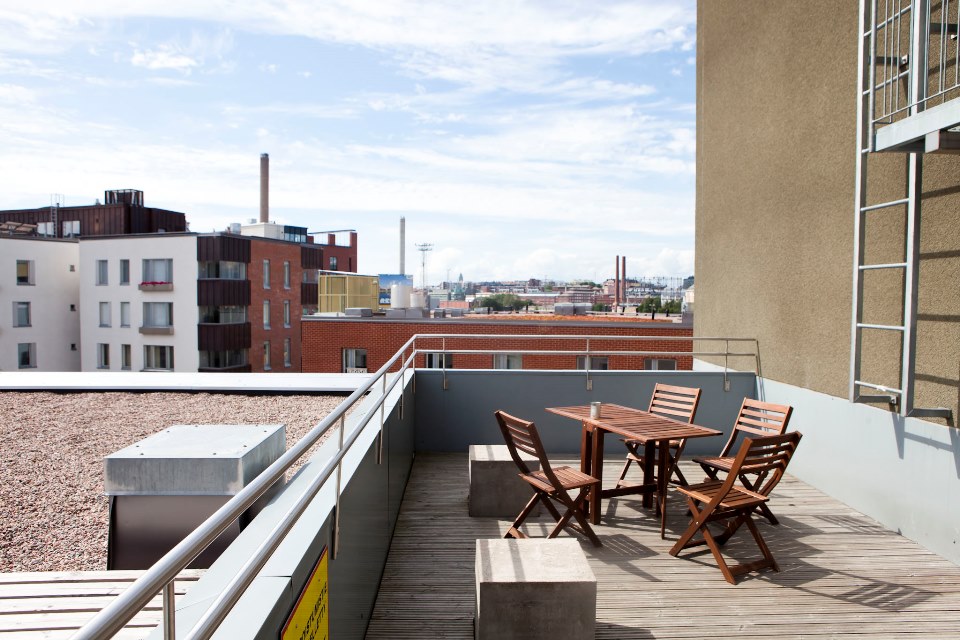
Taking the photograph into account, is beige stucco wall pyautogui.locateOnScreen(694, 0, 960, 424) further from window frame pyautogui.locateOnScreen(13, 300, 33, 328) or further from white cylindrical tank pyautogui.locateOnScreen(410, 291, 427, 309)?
window frame pyautogui.locateOnScreen(13, 300, 33, 328)

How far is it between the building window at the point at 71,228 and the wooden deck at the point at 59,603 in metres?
50.4

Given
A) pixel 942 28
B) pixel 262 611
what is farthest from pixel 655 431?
pixel 262 611

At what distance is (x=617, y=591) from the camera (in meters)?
4.36

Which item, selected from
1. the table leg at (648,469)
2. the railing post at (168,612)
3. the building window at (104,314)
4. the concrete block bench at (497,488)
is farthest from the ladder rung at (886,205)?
the building window at (104,314)

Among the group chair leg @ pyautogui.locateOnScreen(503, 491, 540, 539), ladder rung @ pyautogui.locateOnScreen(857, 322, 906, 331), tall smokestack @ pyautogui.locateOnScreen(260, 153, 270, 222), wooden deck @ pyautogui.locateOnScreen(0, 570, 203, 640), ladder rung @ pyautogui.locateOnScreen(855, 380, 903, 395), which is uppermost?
tall smokestack @ pyautogui.locateOnScreen(260, 153, 270, 222)

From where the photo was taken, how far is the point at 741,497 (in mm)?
4855

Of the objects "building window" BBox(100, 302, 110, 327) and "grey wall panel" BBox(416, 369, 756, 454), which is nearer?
"grey wall panel" BBox(416, 369, 756, 454)

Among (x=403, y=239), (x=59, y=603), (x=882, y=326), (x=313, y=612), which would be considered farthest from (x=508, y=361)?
(x=403, y=239)

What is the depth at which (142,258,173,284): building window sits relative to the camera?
38.2 meters

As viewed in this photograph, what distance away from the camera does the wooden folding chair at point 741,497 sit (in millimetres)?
4504

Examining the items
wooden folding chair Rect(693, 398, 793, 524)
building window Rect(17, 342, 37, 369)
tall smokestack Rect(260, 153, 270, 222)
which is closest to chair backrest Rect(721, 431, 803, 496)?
wooden folding chair Rect(693, 398, 793, 524)

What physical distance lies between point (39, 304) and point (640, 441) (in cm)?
4254

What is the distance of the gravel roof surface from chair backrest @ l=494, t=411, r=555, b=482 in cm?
301

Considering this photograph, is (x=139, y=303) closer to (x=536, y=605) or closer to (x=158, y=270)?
(x=158, y=270)
